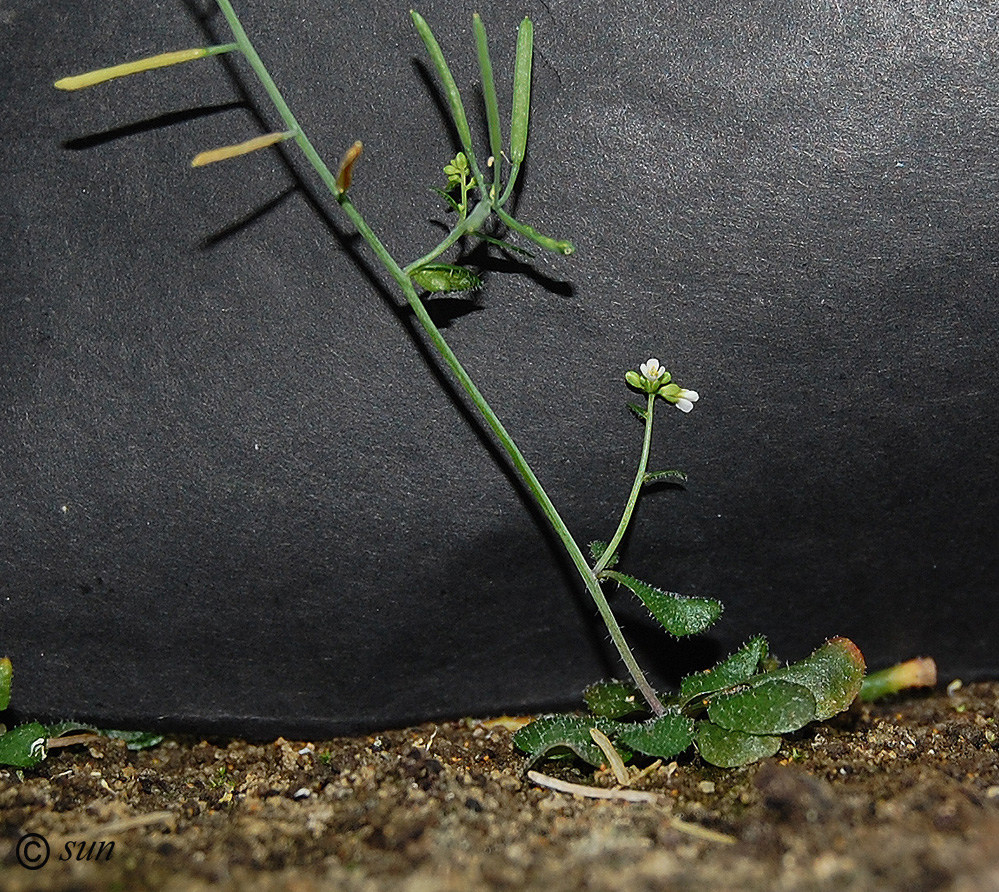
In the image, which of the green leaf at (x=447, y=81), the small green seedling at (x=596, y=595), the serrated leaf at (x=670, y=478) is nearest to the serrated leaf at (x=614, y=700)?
the small green seedling at (x=596, y=595)

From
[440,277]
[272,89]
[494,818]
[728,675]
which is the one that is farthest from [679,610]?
[272,89]

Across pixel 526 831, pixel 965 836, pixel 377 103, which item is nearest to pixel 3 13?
pixel 377 103

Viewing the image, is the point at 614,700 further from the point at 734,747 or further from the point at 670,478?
the point at 670,478

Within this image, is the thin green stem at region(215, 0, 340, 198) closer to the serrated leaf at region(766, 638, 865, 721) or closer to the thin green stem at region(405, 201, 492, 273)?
the thin green stem at region(405, 201, 492, 273)

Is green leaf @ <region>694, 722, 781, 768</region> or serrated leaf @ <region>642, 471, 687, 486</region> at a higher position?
serrated leaf @ <region>642, 471, 687, 486</region>

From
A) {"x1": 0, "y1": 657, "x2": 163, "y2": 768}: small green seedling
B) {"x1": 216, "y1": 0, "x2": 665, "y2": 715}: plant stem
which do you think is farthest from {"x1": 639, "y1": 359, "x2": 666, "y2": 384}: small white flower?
{"x1": 0, "y1": 657, "x2": 163, "y2": 768}: small green seedling

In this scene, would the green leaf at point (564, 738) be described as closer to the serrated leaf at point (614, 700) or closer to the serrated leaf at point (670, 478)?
the serrated leaf at point (614, 700)
